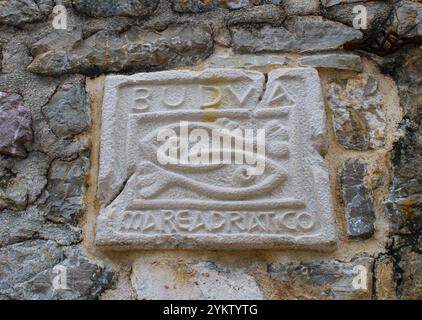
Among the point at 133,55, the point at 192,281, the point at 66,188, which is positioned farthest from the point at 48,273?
the point at 133,55

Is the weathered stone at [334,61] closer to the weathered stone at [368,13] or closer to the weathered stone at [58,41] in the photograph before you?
the weathered stone at [368,13]

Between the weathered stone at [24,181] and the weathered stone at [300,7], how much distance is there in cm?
84

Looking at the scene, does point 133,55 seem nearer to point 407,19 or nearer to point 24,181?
point 24,181

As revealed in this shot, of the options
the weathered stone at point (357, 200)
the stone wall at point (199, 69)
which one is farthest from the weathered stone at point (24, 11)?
the weathered stone at point (357, 200)

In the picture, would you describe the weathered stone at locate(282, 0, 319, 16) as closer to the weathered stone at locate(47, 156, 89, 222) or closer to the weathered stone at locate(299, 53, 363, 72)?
the weathered stone at locate(299, 53, 363, 72)

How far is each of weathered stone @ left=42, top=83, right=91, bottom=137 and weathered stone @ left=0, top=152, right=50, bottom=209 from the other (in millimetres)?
98

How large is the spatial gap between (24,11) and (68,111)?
1.28 ft

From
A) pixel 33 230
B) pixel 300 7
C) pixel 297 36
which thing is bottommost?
pixel 33 230

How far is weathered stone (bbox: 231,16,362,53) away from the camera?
1699mm

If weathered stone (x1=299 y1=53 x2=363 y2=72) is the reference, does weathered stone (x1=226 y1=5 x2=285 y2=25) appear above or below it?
above

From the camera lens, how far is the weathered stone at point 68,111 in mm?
1644

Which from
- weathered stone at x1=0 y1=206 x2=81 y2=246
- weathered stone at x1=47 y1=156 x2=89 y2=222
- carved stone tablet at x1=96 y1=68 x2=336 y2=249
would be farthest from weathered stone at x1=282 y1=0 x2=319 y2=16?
weathered stone at x1=0 y1=206 x2=81 y2=246

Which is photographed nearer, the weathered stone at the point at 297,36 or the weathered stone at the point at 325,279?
the weathered stone at the point at 325,279

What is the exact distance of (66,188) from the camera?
157 centimetres
